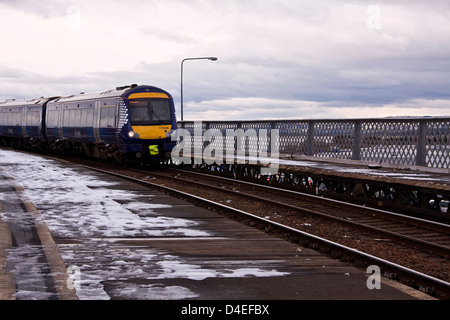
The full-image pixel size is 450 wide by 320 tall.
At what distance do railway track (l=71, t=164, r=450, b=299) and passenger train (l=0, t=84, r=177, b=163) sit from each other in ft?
21.4

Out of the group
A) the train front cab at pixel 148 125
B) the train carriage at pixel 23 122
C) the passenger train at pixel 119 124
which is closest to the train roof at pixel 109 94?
the passenger train at pixel 119 124

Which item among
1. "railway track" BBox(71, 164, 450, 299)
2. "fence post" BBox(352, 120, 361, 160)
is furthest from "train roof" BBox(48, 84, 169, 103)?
"fence post" BBox(352, 120, 361, 160)

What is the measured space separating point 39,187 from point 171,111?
9761mm

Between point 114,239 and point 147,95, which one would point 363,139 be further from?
point 114,239

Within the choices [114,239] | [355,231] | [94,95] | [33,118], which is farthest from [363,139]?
[33,118]

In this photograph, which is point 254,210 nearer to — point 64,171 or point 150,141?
point 64,171

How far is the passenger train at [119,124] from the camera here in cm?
2416

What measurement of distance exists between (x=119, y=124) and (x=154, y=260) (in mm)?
17253

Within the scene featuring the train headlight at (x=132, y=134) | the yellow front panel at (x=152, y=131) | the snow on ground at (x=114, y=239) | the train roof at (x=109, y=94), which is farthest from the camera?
the train roof at (x=109, y=94)

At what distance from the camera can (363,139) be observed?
829 inches

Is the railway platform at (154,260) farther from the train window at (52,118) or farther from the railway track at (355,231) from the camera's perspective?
the train window at (52,118)

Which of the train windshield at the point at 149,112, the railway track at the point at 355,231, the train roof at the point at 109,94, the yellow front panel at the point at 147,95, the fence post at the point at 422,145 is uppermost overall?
the train roof at the point at 109,94

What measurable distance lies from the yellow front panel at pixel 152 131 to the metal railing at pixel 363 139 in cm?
479
